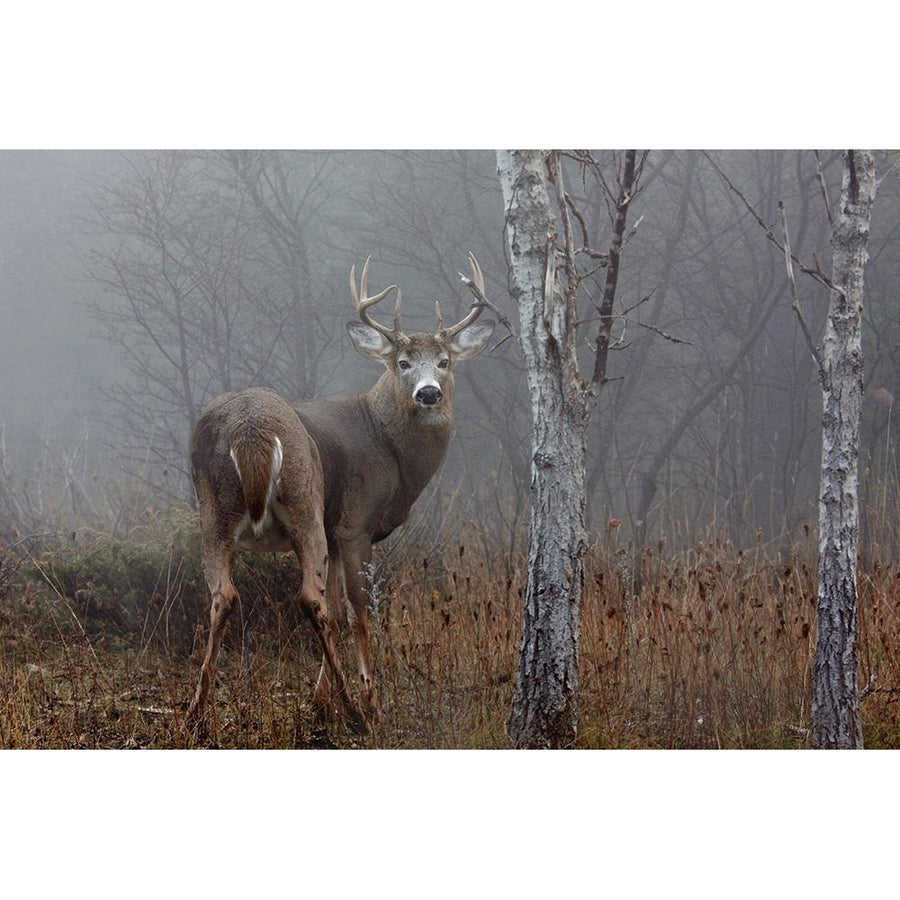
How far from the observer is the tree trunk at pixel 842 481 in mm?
4555

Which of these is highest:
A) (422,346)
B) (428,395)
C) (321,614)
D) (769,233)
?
(769,233)

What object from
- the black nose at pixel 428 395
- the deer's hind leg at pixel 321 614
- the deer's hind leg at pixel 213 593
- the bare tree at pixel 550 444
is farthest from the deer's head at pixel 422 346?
the deer's hind leg at pixel 213 593

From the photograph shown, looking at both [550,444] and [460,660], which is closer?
[550,444]

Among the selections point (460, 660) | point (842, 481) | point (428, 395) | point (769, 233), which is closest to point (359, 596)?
point (460, 660)

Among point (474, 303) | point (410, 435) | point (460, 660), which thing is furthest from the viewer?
point (410, 435)

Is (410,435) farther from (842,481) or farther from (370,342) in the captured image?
(842,481)

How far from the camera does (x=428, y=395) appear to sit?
16.6 feet

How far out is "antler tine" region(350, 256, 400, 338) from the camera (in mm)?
4996

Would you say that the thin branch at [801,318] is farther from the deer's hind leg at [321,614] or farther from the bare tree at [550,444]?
the deer's hind leg at [321,614]

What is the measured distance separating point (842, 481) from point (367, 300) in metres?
1.91

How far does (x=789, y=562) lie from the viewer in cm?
513

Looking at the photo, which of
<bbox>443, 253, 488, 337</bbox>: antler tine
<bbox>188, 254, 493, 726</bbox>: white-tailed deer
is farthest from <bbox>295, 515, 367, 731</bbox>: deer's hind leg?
<bbox>443, 253, 488, 337</bbox>: antler tine
